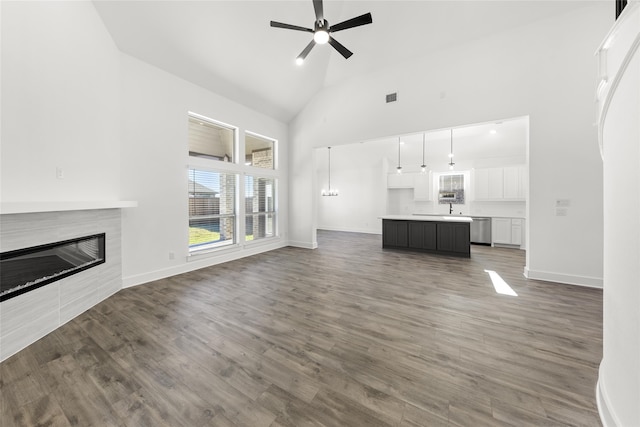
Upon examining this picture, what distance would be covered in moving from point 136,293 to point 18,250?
4.81ft

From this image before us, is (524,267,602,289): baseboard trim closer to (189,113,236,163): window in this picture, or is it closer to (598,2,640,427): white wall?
(598,2,640,427): white wall

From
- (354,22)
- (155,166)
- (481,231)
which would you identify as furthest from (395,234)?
(155,166)

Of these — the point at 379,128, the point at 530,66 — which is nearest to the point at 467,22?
the point at 530,66

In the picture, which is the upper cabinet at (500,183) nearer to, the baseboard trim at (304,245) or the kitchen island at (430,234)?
the kitchen island at (430,234)

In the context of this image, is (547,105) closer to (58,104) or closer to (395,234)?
(395,234)

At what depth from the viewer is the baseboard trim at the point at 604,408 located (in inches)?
49.9

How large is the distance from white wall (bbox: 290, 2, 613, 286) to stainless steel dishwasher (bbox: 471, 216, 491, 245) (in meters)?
3.32

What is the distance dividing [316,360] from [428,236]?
498cm

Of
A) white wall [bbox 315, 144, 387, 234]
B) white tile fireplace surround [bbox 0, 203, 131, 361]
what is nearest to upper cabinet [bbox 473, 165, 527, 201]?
white wall [bbox 315, 144, 387, 234]

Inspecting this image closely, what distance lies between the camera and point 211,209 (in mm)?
4988

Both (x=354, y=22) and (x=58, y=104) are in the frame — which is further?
(x=354, y=22)

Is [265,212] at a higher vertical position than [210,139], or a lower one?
lower

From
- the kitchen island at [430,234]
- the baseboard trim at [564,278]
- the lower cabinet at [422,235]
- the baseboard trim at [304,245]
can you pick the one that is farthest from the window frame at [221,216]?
the baseboard trim at [564,278]

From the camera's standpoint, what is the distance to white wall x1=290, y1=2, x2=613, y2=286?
3.60 meters
